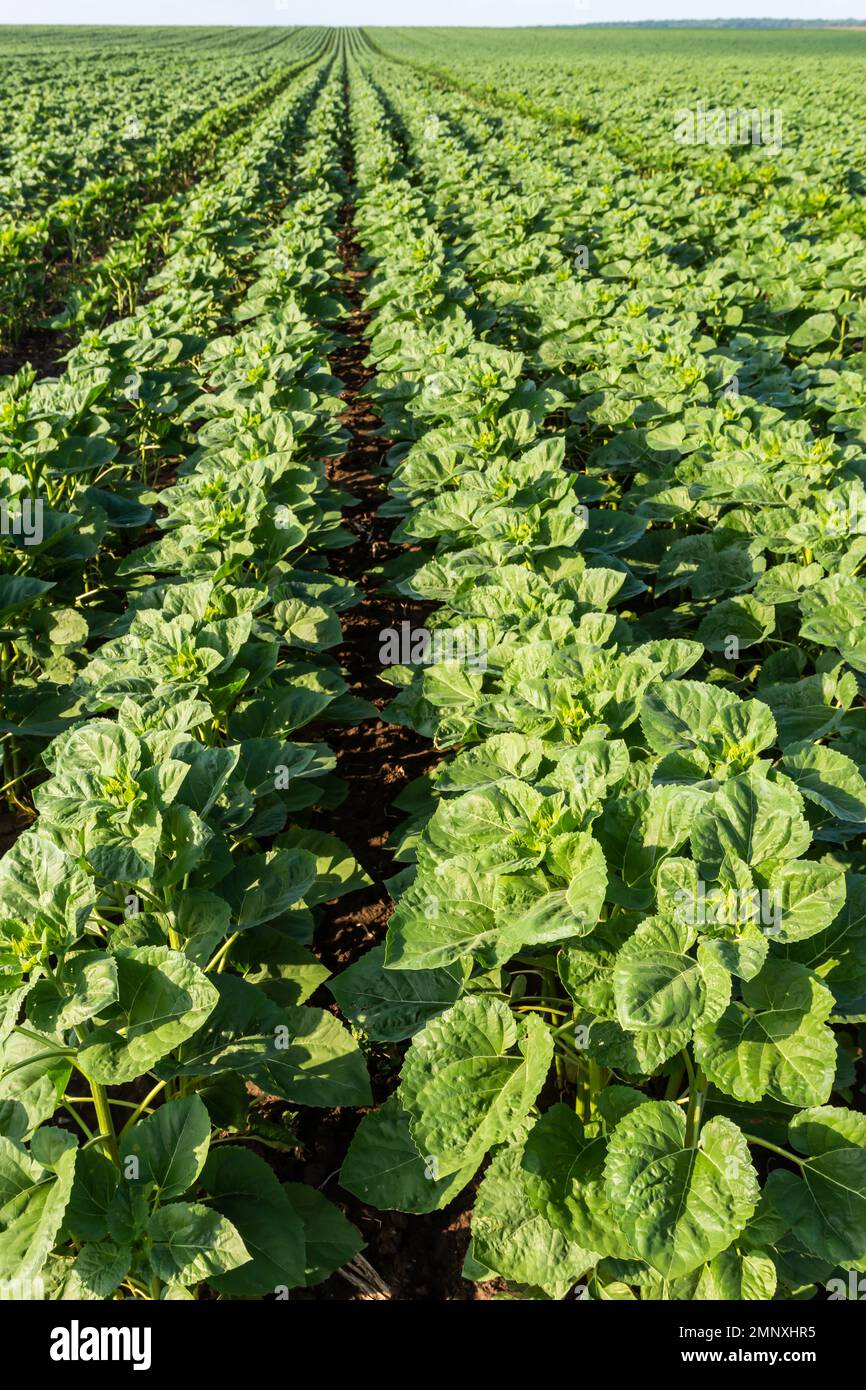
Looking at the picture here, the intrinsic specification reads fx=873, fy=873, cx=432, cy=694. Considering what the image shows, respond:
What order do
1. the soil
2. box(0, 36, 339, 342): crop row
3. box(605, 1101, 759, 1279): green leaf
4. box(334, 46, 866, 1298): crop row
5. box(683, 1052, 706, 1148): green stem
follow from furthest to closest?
box(0, 36, 339, 342): crop row → the soil → box(683, 1052, 706, 1148): green stem → box(334, 46, 866, 1298): crop row → box(605, 1101, 759, 1279): green leaf

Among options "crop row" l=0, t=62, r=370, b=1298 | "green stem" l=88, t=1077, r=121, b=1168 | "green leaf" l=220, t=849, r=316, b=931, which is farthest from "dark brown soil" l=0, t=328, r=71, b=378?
"green stem" l=88, t=1077, r=121, b=1168

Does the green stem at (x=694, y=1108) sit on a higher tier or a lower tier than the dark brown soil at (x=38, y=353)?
lower

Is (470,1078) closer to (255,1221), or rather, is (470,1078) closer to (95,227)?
(255,1221)

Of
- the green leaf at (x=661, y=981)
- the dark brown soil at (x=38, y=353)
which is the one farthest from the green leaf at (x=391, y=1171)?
the dark brown soil at (x=38, y=353)

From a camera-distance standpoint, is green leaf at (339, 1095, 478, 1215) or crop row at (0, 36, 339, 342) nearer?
green leaf at (339, 1095, 478, 1215)

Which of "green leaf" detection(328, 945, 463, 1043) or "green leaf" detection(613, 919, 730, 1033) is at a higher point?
"green leaf" detection(613, 919, 730, 1033)

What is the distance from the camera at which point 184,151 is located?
20391 mm

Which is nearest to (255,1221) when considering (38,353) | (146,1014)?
(146,1014)

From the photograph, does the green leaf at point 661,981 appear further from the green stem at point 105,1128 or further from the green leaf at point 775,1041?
the green stem at point 105,1128

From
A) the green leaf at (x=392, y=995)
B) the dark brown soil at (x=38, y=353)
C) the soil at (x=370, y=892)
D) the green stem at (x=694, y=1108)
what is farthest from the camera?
the dark brown soil at (x=38, y=353)

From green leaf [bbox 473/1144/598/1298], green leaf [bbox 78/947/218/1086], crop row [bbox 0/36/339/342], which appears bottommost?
green leaf [bbox 473/1144/598/1298]

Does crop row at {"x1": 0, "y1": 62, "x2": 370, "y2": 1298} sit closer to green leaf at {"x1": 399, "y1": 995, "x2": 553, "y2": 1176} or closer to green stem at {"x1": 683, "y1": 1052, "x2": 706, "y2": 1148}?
green leaf at {"x1": 399, "y1": 995, "x2": 553, "y2": 1176}

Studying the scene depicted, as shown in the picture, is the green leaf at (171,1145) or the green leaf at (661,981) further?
the green leaf at (171,1145)

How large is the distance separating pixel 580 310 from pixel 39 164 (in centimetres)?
1375
